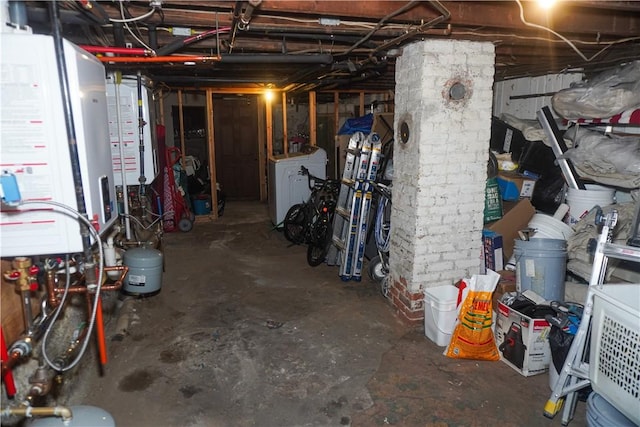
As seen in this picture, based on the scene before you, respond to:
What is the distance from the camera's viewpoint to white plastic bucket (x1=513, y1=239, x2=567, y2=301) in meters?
3.09

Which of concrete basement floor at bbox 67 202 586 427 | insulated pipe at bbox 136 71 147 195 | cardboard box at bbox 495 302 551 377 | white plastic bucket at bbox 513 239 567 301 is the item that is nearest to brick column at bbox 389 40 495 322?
white plastic bucket at bbox 513 239 567 301

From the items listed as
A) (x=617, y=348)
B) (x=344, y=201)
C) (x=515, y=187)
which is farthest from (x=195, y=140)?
(x=617, y=348)

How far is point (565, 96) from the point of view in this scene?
387 cm

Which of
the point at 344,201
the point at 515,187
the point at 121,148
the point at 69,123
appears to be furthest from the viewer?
the point at 344,201

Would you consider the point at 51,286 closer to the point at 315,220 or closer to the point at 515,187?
the point at 315,220

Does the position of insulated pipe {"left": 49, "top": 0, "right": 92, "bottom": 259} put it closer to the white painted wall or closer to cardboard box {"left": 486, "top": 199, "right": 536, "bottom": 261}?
cardboard box {"left": 486, "top": 199, "right": 536, "bottom": 261}

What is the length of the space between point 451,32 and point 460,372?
2291mm

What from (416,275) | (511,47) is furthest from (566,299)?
(511,47)

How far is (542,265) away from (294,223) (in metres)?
3.37

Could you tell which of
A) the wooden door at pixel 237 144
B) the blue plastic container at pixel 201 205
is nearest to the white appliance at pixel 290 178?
the blue plastic container at pixel 201 205

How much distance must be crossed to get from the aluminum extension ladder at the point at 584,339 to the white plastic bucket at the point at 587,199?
66.7 inches

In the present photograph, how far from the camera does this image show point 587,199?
3715 mm

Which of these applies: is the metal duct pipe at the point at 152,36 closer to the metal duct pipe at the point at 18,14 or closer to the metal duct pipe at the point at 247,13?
the metal duct pipe at the point at 247,13

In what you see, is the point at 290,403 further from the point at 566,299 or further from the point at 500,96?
the point at 500,96
